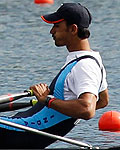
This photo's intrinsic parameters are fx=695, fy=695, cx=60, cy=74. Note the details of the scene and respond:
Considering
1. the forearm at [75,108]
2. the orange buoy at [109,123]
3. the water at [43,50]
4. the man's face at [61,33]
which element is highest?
the man's face at [61,33]

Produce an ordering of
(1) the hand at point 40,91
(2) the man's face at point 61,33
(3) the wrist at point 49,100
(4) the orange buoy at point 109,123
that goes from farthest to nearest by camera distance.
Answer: (4) the orange buoy at point 109,123 < (2) the man's face at point 61,33 < (1) the hand at point 40,91 < (3) the wrist at point 49,100

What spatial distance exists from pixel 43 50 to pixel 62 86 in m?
12.0

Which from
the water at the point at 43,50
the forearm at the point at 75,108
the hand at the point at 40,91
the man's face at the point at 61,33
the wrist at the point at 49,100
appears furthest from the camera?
the water at the point at 43,50

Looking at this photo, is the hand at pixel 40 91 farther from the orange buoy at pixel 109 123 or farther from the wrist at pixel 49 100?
the orange buoy at pixel 109 123

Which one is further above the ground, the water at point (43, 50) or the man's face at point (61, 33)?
the man's face at point (61, 33)

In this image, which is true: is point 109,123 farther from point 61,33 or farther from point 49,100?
point 49,100

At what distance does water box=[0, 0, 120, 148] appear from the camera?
11141 mm

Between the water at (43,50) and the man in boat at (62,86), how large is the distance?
3.13 m

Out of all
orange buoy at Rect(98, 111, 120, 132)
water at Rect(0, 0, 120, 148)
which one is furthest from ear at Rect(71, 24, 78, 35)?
orange buoy at Rect(98, 111, 120, 132)

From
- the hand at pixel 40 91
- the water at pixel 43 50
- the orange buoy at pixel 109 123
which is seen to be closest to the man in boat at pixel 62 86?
the hand at pixel 40 91

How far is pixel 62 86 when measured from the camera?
6285mm

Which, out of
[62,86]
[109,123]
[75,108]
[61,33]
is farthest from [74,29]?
[109,123]

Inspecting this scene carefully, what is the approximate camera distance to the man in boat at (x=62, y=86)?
6.19m

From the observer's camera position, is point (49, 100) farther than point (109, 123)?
No
